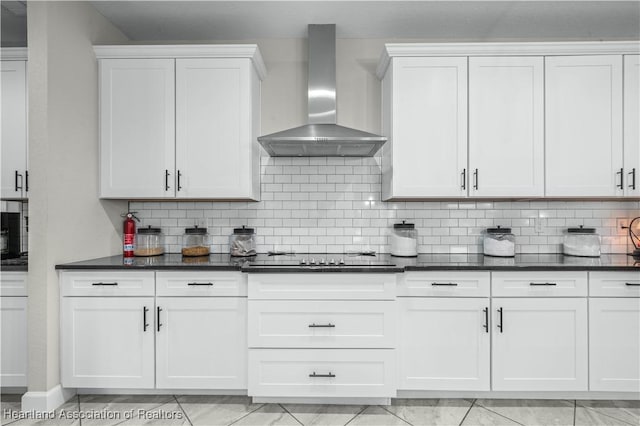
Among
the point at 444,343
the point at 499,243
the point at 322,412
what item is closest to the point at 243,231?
the point at 322,412

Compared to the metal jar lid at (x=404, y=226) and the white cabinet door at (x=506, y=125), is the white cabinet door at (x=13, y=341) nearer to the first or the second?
the metal jar lid at (x=404, y=226)

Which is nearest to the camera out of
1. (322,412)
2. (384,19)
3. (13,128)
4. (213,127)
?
(322,412)

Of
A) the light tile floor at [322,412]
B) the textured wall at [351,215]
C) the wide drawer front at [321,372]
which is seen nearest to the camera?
the light tile floor at [322,412]

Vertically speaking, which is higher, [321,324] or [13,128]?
[13,128]

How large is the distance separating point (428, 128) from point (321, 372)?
179cm

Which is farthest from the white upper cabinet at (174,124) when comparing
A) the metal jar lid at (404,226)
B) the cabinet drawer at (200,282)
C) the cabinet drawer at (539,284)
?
the cabinet drawer at (539,284)

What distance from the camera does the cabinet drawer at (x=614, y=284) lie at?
2.32m

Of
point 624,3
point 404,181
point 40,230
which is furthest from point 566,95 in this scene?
point 40,230

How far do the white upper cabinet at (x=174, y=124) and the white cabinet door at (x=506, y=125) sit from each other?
1.61 metres

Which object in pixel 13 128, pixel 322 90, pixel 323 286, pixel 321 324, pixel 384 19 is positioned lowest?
pixel 321 324

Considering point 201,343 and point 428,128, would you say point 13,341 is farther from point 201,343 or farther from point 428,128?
point 428,128

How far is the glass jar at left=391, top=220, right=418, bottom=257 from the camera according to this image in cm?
277

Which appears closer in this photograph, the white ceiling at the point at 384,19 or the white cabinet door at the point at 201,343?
the white cabinet door at the point at 201,343

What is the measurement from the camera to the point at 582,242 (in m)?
2.83
